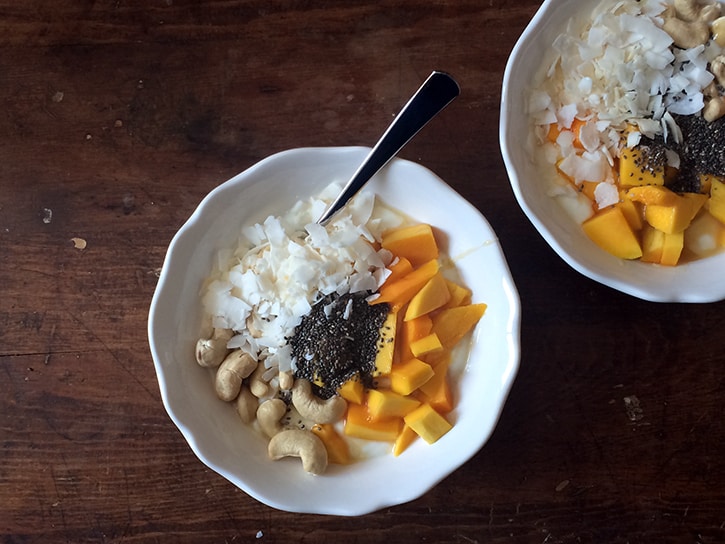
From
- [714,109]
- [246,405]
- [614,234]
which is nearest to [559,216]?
[614,234]

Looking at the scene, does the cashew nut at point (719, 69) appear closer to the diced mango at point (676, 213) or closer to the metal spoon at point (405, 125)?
the diced mango at point (676, 213)

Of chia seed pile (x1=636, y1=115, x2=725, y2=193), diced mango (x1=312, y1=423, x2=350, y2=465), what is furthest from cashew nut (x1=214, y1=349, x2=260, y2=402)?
chia seed pile (x1=636, y1=115, x2=725, y2=193)

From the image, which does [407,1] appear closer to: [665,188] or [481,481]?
[665,188]

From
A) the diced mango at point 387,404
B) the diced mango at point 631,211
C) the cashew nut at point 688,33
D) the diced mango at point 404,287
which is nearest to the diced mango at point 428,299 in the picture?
the diced mango at point 404,287

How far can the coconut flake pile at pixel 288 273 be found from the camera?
1.07 metres

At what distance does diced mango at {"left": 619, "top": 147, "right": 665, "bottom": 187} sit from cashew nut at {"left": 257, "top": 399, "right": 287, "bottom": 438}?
0.69 meters

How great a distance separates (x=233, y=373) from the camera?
3.54 ft

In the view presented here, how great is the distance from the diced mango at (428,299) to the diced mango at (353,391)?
134 millimetres

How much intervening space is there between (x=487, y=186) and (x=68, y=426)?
90cm

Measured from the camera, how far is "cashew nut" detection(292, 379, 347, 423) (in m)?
1.05

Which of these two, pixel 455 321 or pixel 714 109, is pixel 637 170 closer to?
pixel 714 109

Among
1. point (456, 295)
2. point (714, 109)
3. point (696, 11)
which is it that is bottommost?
point (456, 295)

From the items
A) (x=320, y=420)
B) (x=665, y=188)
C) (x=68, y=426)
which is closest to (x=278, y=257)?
(x=320, y=420)

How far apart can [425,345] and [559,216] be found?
325 millimetres
